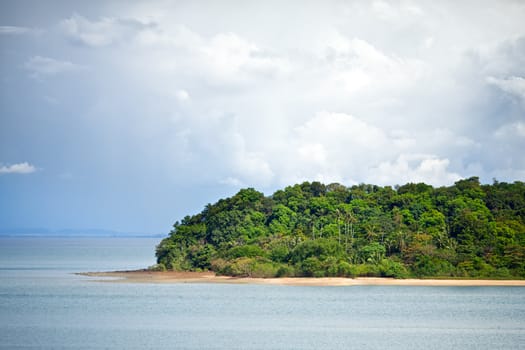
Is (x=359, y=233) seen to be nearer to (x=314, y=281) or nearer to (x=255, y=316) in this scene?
(x=314, y=281)

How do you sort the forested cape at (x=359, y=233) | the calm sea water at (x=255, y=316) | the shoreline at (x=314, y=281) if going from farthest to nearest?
the forested cape at (x=359, y=233)
the shoreline at (x=314, y=281)
the calm sea water at (x=255, y=316)

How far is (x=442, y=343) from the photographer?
47.7 metres

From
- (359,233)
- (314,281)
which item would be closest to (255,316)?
(314,281)

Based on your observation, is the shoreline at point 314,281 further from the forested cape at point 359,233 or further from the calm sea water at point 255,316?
the calm sea water at point 255,316

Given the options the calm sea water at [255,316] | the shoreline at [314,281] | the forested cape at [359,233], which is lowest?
the calm sea water at [255,316]

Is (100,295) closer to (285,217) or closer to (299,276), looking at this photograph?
(299,276)

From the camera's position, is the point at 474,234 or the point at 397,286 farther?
the point at 474,234

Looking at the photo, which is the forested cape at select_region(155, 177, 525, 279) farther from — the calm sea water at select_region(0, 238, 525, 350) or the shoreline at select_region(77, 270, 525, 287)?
the calm sea water at select_region(0, 238, 525, 350)

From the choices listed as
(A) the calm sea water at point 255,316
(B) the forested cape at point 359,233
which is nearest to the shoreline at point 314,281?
(B) the forested cape at point 359,233

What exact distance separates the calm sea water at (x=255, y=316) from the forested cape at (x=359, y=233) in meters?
8.02

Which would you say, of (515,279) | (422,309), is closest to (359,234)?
(515,279)

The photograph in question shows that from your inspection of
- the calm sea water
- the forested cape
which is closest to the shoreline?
the forested cape

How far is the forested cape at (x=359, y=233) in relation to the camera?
91875mm

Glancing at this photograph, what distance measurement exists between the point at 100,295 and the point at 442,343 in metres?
34.9
